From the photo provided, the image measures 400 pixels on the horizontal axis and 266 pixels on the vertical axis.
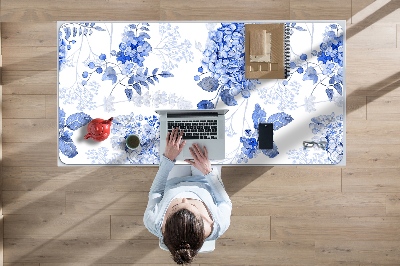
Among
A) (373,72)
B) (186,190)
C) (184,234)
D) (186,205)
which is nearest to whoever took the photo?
(184,234)

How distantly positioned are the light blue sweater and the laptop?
11 cm

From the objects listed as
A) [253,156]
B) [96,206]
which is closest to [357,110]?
[253,156]

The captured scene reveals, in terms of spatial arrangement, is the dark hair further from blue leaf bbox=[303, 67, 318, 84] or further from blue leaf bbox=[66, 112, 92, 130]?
blue leaf bbox=[303, 67, 318, 84]

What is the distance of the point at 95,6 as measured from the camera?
8.55 feet

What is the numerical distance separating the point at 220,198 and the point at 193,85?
26.0 inches

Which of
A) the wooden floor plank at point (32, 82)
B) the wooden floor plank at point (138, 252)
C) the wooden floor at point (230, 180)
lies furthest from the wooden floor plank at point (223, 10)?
the wooden floor plank at point (138, 252)

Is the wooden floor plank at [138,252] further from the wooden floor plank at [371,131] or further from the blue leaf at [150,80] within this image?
the blue leaf at [150,80]

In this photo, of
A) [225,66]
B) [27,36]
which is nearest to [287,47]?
[225,66]

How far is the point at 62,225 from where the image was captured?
8.63 ft

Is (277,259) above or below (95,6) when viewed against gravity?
below

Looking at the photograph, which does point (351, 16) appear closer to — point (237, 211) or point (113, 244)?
point (237, 211)

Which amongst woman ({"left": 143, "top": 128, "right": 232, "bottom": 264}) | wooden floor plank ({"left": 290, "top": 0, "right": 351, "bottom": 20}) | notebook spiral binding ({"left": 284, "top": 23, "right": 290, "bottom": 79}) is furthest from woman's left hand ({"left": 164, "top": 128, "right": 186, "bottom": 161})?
wooden floor plank ({"left": 290, "top": 0, "right": 351, "bottom": 20})

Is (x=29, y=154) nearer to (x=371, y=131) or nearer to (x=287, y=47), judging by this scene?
(x=287, y=47)

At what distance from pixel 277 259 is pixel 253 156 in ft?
2.31
